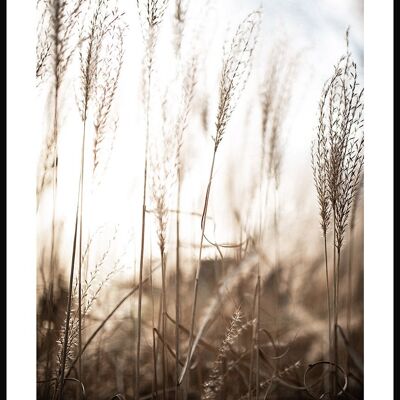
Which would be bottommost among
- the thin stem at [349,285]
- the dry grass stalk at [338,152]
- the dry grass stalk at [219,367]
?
the dry grass stalk at [219,367]

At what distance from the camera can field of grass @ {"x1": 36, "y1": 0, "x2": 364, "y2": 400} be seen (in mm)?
1586

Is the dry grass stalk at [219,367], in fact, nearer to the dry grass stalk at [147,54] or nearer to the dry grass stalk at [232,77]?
the dry grass stalk at [232,77]

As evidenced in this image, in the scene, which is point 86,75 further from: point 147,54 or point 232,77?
point 232,77

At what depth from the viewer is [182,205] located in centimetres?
161

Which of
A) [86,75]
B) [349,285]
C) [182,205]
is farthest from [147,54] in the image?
[349,285]

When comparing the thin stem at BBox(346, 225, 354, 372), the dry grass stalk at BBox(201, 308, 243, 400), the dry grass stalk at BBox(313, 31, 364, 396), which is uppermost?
the dry grass stalk at BBox(313, 31, 364, 396)

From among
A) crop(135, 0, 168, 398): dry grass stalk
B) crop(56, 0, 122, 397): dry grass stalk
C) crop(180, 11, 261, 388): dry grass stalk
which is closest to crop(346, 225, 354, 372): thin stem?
crop(180, 11, 261, 388): dry grass stalk

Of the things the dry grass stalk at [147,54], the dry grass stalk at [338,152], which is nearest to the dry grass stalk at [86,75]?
the dry grass stalk at [147,54]

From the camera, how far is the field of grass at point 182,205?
1.59m

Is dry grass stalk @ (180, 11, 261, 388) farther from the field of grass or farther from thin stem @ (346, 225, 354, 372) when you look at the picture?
thin stem @ (346, 225, 354, 372)

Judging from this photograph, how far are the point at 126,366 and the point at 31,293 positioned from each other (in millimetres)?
363

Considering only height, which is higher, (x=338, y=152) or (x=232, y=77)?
(x=232, y=77)

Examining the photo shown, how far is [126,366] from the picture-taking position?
1603mm

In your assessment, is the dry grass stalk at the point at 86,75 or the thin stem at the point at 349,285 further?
the thin stem at the point at 349,285
